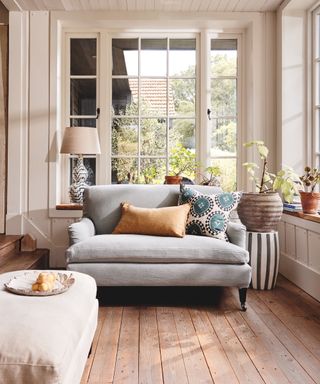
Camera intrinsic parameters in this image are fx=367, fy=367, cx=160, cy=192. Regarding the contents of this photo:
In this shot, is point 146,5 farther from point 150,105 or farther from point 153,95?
point 150,105

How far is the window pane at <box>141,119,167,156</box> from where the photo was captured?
13.1 feet

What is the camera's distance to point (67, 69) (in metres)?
3.96

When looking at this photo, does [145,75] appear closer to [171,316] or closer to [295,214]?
[295,214]

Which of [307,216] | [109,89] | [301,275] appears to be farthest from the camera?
[109,89]

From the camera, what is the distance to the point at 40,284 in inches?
65.8

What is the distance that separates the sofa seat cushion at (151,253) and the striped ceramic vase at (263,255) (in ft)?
1.45

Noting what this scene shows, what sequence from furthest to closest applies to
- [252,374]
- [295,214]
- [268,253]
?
[295,214], [268,253], [252,374]

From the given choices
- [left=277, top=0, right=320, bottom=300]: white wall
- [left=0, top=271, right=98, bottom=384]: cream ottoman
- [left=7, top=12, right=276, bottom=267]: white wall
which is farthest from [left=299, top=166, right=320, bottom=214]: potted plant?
[left=0, top=271, right=98, bottom=384]: cream ottoman

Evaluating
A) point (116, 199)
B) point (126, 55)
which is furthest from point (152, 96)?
point (116, 199)

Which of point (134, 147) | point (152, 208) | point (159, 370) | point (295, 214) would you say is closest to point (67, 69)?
point (134, 147)

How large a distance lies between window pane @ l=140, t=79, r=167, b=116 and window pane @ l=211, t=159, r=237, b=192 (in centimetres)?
84

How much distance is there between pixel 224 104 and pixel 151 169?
1062 mm

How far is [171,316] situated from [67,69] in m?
2.82

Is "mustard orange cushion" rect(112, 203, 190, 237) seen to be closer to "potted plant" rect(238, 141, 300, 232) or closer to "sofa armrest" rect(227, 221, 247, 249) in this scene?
"sofa armrest" rect(227, 221, 247, 249)
